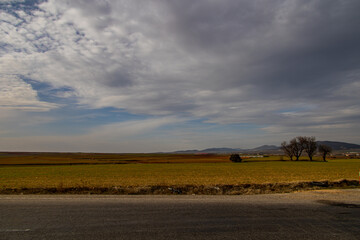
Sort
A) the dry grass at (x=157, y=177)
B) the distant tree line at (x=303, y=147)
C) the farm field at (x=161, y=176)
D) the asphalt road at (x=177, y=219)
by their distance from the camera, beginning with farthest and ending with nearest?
the distant tree line at (x=303, y=147), the farm field at (x=161, y=176), the dry grass at (x=157, y=177), the asphalt road at (x=177, y=219)

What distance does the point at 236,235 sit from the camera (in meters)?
5.74

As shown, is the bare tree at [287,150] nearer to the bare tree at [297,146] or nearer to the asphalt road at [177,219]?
the bare tree at [297,146]

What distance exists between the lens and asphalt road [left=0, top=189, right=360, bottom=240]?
582cm

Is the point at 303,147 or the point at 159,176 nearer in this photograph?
the point at 159,176

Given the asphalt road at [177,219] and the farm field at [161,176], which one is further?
the farm field at [161,176]

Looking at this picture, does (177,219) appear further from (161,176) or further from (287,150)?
(287,150)

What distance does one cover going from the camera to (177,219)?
7.03 m

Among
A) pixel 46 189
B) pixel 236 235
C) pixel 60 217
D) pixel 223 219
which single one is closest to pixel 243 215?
pixel 223 219

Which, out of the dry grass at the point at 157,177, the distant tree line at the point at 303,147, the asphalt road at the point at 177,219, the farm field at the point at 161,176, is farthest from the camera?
the distant tree line at the point at 303,147

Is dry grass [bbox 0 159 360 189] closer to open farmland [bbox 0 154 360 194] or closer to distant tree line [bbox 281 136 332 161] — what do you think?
open farmland [bbox 0 154 360 194]

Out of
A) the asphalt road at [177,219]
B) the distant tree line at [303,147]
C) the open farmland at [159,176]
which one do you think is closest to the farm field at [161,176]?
the open farmland at [159,176]

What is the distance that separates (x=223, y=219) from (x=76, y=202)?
5.85 m

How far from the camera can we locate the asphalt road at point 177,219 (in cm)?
582

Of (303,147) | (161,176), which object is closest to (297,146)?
(303,147)
